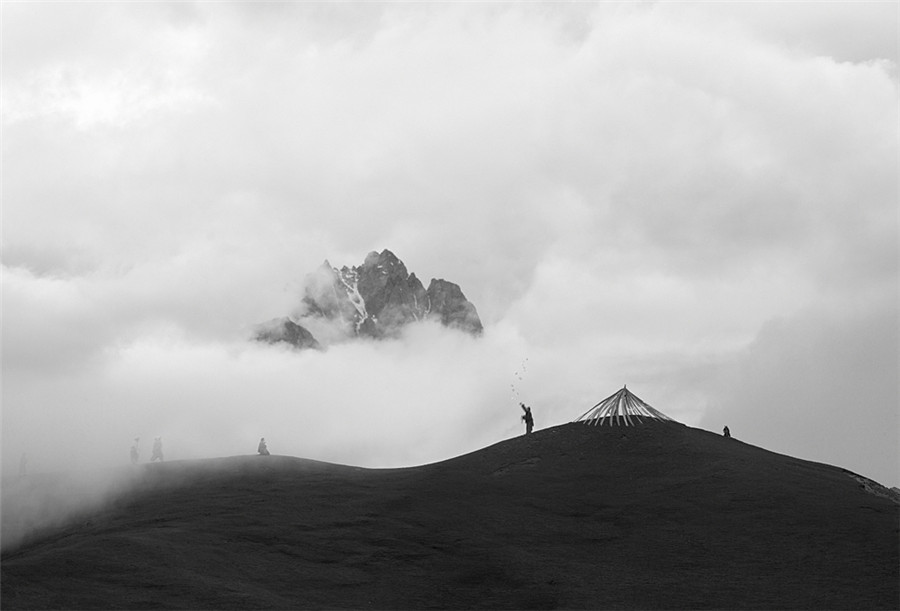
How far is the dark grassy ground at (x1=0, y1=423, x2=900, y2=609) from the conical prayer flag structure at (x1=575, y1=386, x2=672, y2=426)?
5.29 feet

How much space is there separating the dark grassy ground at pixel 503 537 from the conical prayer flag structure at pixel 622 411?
161cm

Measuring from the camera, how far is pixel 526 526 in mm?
45188

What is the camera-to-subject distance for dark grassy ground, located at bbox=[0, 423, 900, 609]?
34875 millimetres

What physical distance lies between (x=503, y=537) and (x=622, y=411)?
21.6 meters

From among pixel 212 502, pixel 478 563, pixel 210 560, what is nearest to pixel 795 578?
A: pixel 478 563

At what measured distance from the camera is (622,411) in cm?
6294

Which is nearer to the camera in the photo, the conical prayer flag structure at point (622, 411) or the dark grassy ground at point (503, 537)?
the dark grassy ground at point (503, 537)

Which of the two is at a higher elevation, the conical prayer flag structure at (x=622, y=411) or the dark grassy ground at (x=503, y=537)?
the conical prayer flag structure at (x=622, y=411)

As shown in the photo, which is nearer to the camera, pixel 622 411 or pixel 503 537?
pixel 503 537

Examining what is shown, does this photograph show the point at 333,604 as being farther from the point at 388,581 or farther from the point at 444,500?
the point at 444,500

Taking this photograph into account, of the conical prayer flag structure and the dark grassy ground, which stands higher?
the conical prayer flag structure

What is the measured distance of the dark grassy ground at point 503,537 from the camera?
3488cm

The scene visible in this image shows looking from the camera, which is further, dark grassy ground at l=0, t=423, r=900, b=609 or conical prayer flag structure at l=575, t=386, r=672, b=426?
conical prayer flag structure at l=575, t=386, r=672, b=426

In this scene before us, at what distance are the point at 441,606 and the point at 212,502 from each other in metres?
18.2
